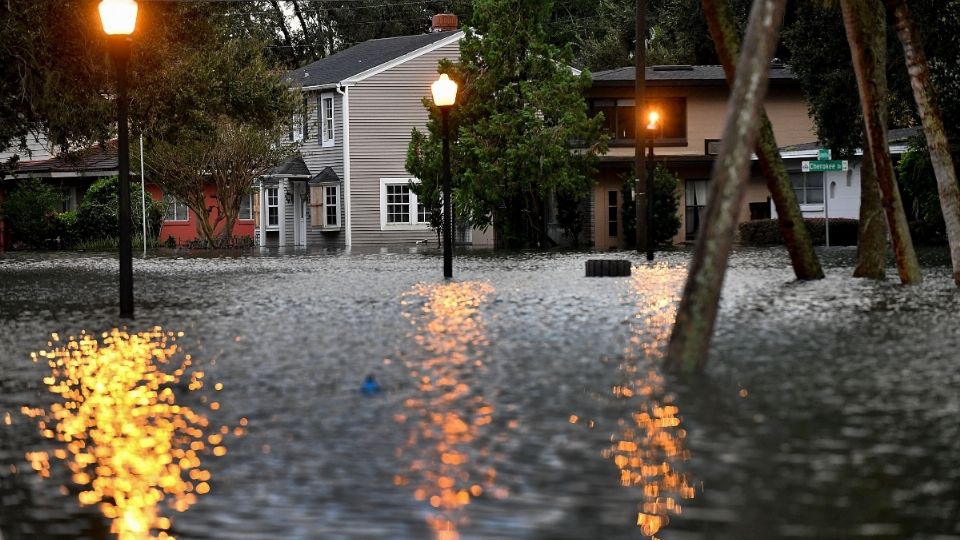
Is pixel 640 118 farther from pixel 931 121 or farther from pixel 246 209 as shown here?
pixel 246 209

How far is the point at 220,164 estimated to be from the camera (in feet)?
202

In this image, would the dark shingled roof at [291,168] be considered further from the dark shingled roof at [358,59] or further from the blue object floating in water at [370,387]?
the blue object floating in water at [370,387]

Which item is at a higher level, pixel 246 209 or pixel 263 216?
pixel 246 209

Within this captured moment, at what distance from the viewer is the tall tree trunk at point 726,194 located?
12.8m

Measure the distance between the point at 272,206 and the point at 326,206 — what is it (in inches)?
135

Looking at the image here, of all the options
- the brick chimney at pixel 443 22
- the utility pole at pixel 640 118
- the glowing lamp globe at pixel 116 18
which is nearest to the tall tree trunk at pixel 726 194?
the glowing lamp globe at pixel 116 18

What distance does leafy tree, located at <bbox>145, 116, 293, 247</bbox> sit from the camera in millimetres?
60250

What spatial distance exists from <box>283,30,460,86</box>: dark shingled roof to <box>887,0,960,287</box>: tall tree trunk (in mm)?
41768

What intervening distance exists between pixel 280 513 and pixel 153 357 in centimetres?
837

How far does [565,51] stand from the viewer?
57.8 metres

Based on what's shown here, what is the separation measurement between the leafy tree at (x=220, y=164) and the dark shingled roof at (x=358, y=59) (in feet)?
16.3

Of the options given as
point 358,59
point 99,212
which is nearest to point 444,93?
point 99,212

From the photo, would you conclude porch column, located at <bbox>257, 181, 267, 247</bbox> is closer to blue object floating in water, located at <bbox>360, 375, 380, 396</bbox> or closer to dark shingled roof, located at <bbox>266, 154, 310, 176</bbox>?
dark shingled roof, located at <bbox>266, 154, 310, 176</bbox>

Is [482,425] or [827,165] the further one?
[827,165]
